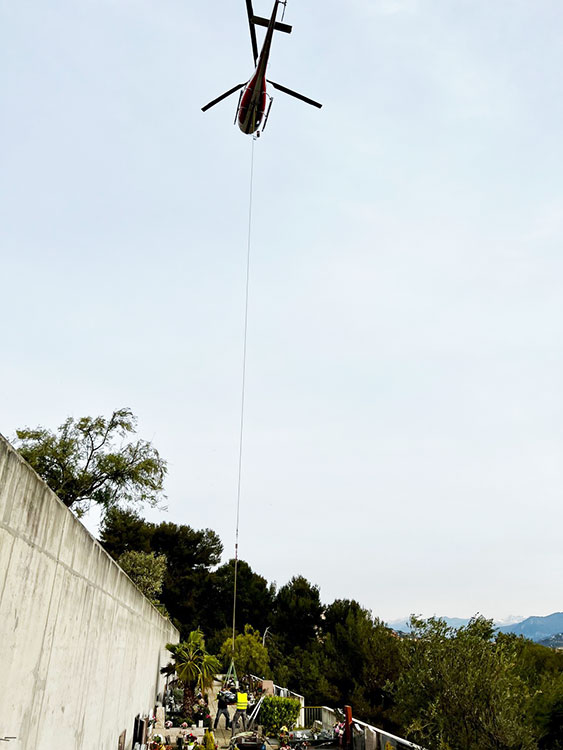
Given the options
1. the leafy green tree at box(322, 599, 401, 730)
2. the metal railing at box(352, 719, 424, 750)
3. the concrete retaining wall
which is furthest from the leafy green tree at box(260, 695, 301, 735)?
the leafy green tree at box(322, 599, 401, 730)

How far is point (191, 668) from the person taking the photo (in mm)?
19234

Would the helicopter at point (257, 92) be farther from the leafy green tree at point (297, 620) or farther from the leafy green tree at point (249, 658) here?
the leafy green tree at point (297, 620)

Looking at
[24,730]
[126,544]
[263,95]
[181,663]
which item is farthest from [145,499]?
[24,730]

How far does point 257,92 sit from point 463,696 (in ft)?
47.3

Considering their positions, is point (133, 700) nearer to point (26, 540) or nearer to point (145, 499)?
point (26, 540)

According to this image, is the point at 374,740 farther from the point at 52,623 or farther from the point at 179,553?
the point at 179,553

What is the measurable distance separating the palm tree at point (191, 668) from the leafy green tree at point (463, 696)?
9.25 metres

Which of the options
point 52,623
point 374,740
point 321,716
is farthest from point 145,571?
point 52,623

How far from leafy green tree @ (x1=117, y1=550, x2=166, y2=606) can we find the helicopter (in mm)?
33569

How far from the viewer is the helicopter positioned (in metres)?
13.1

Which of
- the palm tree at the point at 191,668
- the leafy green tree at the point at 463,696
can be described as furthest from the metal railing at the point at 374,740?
the palm tree at the point at 191,668

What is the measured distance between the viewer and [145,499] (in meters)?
39.5

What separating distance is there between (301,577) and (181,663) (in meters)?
37.4

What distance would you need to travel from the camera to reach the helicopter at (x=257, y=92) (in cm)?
1312
